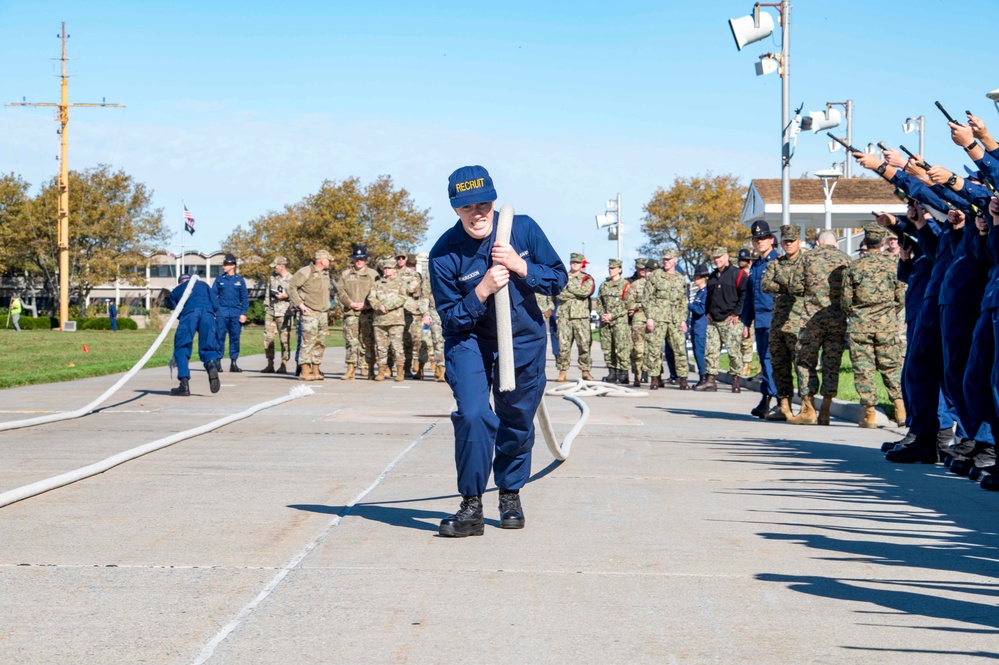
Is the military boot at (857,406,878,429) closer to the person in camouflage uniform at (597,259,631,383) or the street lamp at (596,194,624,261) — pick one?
the person in camouflage uniform at (597,259,631,383)

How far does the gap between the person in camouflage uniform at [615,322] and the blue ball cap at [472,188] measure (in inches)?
612

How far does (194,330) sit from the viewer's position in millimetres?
17469

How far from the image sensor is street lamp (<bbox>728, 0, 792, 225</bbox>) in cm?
2475

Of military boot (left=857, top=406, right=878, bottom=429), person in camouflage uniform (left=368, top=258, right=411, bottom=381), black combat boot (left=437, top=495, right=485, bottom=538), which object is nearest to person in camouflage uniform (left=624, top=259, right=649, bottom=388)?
person in camouflage uniform (left=368, top=258, right=411, bottom=381)

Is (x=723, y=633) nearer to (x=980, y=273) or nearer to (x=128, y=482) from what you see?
(x=128, y=482)

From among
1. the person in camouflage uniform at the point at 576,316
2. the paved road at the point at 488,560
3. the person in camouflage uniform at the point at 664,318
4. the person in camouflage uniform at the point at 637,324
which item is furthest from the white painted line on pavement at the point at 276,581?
the person in camouflage uniform at the point at 576,316

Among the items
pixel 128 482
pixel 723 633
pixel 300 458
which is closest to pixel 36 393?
pixel 300 458

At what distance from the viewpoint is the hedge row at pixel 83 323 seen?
6588 cm

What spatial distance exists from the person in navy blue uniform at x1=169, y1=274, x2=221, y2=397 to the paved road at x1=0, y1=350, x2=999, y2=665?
5.71 meters

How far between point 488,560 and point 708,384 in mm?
15386

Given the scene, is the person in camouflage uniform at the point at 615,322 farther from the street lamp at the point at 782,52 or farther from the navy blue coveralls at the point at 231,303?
the navy blue coveralls at the point at 231,303

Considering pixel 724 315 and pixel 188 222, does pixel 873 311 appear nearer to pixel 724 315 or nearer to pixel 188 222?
pixel 724 315

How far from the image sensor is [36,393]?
16984 mm

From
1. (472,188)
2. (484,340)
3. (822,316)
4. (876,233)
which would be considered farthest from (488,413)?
(822,316)
